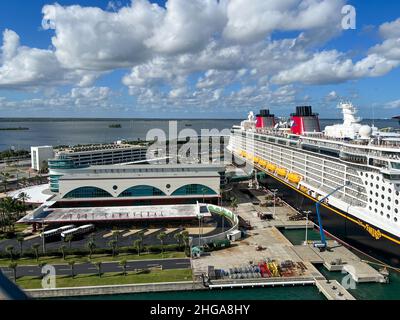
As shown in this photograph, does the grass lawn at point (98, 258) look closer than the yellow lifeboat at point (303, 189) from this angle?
Yes

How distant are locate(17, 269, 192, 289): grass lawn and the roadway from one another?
84cm

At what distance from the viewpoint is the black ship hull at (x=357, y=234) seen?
2403cm

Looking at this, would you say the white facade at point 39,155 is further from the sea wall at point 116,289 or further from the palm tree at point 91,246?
the sea wall at point 116,289

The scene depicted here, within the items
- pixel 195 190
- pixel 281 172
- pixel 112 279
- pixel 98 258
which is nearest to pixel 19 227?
pixel 98 258

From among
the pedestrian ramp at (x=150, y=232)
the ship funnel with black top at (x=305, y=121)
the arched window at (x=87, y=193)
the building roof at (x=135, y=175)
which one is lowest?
the pedestrian ramp at (x=150, y=232)

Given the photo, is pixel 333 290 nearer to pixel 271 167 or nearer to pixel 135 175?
pixel 135 175

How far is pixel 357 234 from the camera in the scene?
1075 inches

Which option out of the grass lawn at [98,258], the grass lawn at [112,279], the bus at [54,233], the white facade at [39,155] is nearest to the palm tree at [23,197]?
the bus at [54,233]

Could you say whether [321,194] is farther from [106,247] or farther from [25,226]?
[25,226]

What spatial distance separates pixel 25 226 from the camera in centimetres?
3794

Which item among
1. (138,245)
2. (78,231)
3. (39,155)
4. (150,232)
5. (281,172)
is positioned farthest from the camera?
A: (39,155)

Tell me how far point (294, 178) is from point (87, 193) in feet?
84.7

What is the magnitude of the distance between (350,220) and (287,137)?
2239cm

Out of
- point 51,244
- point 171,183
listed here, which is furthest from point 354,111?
point 51,244
